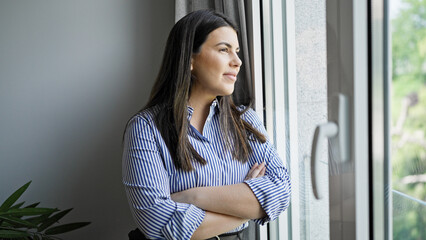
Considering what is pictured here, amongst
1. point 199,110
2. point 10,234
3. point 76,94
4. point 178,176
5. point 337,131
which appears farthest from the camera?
point 76,94

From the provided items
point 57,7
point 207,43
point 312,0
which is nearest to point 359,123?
point 312,0

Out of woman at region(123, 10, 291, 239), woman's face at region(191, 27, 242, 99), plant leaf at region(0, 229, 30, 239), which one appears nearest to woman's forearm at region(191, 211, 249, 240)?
woman at region(123, 10, 291, 239)

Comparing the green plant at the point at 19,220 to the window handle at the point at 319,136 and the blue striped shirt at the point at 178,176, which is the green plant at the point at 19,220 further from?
the window handle at the point at 319,136

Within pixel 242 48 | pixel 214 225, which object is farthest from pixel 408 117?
pixel 242 48

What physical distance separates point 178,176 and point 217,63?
0.38 meters

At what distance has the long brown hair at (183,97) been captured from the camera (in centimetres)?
141

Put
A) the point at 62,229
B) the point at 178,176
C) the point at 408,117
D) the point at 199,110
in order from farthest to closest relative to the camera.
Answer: the point at 62,229 → the point at 199,110 → the point at 178,176 → the point at 408,117

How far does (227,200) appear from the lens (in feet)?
4.35

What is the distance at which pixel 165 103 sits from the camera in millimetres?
1501

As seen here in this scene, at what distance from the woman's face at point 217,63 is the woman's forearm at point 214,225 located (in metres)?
0.39

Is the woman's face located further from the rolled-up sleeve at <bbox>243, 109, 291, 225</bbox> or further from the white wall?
the white wall

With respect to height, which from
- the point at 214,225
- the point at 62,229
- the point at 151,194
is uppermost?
the point at 151,194

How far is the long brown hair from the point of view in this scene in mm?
1414

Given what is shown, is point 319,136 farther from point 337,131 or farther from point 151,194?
point 151,194
